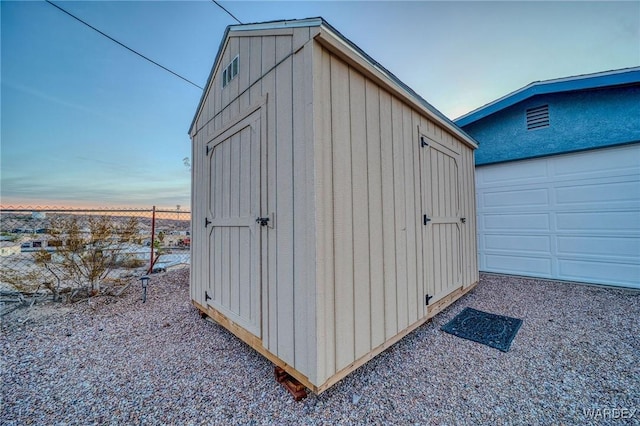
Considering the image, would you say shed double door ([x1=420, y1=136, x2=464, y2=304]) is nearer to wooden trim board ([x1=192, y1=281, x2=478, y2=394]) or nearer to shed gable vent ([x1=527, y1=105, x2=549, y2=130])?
wooden trim board ([x1=192, y1=281, x2=478, y2=394])

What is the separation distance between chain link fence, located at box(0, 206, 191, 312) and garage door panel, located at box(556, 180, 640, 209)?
20.9ft

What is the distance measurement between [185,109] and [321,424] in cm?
584

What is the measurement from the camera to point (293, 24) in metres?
1.70

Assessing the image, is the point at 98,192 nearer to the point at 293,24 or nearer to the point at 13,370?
the point at 13,370

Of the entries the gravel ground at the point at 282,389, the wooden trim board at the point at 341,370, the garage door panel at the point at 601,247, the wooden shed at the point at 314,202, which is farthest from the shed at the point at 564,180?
the wooden shed at the point at 314,202

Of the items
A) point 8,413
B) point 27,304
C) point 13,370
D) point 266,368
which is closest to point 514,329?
point 266,368

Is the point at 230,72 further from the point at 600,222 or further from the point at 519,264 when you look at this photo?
the point at 600,222

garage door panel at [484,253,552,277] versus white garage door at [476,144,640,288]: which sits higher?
white garage door at [476,144,640,288]

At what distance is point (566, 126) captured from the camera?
13.9ft

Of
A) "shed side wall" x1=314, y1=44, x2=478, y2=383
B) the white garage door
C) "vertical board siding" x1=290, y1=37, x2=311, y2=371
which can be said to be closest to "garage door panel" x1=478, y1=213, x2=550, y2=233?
the white garage door

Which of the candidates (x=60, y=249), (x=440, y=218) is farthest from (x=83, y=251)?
(x=440, y=218)

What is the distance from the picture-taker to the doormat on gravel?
7.52ft

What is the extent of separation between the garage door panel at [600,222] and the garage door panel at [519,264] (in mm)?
666

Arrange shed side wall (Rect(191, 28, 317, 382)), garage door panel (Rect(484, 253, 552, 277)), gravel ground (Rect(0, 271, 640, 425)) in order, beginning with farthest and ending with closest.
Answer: garage door panel (Rect(484, 253, 552, 277)) → shed side wall (Rect(191, 28, 317, 382)) → gravel ground (Rect(0, 271, 640, 425))
